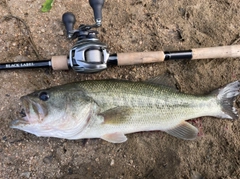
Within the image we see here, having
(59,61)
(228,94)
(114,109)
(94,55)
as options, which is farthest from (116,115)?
(228,94)

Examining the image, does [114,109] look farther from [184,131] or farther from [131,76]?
[184,131]

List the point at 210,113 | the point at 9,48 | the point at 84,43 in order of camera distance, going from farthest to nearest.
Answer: the point at 9,48
the point at 210,113
the point at 84,43

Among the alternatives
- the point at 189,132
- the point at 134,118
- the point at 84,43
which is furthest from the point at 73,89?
the point at 189,132

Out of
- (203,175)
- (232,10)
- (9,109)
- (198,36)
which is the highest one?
(232,10)

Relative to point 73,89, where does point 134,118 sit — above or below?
below

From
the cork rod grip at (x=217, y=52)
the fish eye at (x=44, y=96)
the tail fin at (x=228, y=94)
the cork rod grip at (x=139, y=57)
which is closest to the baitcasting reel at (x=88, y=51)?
the cork rod grip at (x=139, y=57)

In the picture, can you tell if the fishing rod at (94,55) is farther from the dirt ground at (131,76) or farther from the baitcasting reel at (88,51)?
A: the dirt ground at (131,76)

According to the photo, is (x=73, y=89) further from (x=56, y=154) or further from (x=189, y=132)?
(x=189, y=132)
